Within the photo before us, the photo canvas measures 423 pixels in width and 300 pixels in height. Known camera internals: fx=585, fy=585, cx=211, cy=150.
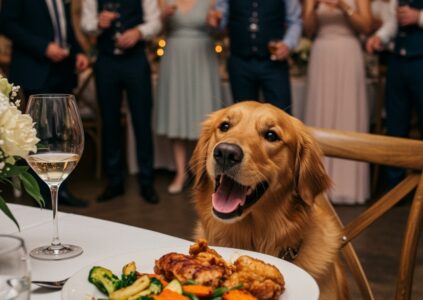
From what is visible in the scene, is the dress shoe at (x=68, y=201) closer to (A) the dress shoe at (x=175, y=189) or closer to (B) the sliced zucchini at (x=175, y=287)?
(A) the dress shoe at (x=175, y=189)

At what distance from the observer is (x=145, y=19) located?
13.9 ft

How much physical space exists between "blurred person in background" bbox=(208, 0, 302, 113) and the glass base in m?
3.11

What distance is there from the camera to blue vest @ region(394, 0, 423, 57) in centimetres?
387

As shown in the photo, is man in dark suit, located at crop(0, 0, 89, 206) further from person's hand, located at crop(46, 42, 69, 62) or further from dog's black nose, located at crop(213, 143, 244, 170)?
dog's black nose, located at crop(213, 143, 244, 170)

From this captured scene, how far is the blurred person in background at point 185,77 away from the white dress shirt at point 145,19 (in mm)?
201

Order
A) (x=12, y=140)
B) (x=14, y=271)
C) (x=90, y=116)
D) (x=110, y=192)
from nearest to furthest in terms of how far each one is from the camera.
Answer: (x=14, y=271) → (x=12, y=140) → (x=110, y=192) → (x=90, y=116)

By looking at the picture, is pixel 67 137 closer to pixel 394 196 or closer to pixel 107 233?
pixel 107 233

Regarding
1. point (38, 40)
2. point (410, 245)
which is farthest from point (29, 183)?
point (38, 40)

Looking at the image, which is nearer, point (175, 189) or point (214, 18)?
point (214, 18)

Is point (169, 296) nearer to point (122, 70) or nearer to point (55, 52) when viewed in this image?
point (55, 52)

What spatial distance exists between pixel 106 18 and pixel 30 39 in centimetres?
53

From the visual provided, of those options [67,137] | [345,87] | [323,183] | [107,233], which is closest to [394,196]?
[323,183]

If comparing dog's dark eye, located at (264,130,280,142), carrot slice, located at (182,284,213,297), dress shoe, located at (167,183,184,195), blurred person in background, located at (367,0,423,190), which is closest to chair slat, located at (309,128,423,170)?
dog's dark eye, located at (264,130,280,142)

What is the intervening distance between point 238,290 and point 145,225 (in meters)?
3.08
